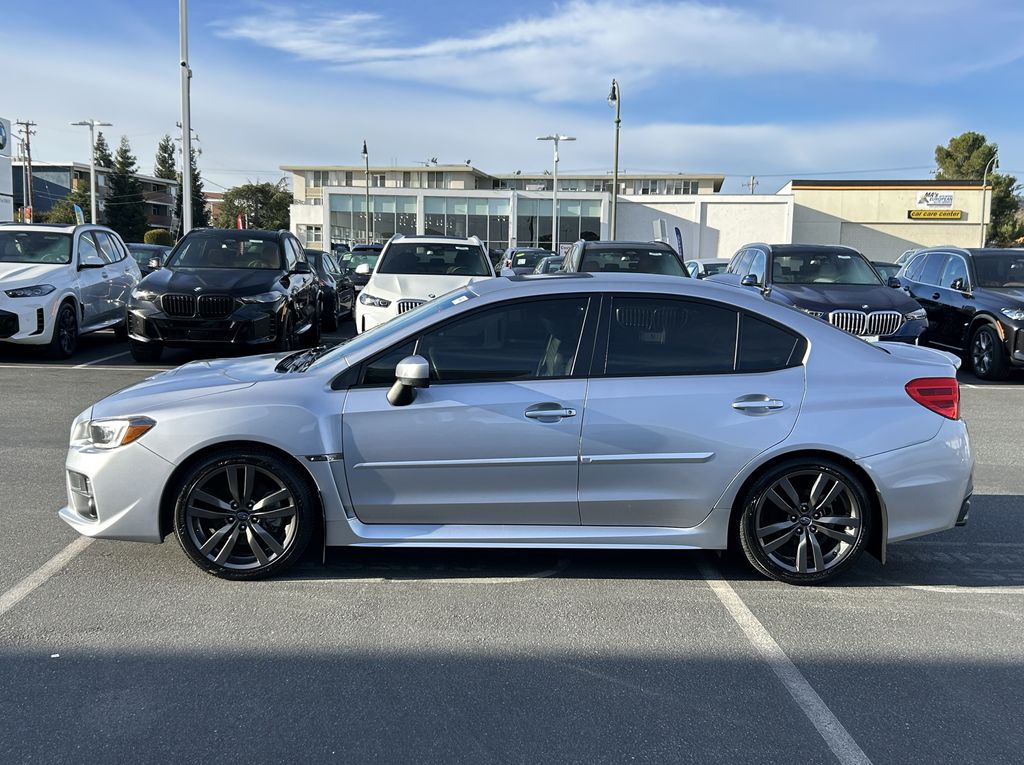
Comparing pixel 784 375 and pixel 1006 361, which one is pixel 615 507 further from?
pixel 1006 361

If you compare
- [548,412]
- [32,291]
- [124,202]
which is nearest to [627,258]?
[32,291]

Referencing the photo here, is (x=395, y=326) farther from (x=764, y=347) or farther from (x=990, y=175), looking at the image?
(x=990, y=175)

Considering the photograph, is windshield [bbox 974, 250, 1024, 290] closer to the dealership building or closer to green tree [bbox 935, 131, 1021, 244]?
the dealership building

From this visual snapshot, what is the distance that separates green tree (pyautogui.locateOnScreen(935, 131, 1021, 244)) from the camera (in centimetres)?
6656

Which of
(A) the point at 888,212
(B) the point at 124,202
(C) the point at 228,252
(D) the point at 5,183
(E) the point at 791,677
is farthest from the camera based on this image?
(B) the point at 124,202

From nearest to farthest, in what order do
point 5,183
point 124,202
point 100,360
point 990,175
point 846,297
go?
point 846,297 → point 100,360 → point 5,183 → point 990,175 → point 124,202

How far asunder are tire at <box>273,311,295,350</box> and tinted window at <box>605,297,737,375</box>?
7873 millimetres

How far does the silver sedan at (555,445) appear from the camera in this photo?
13.5 ft

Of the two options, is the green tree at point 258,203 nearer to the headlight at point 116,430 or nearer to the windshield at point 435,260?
the windshield at point 435,260

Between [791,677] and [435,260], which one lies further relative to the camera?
[435,260]

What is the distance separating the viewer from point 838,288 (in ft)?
37.6

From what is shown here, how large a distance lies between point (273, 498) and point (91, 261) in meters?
9.91

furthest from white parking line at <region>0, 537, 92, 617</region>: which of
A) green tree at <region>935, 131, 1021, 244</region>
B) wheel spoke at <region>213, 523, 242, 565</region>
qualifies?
green tree at <region>935, 131, 1021, 244</region>

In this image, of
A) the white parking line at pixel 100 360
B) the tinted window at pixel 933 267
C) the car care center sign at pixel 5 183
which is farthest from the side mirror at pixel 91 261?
the car care center sign at pixel 5 183
